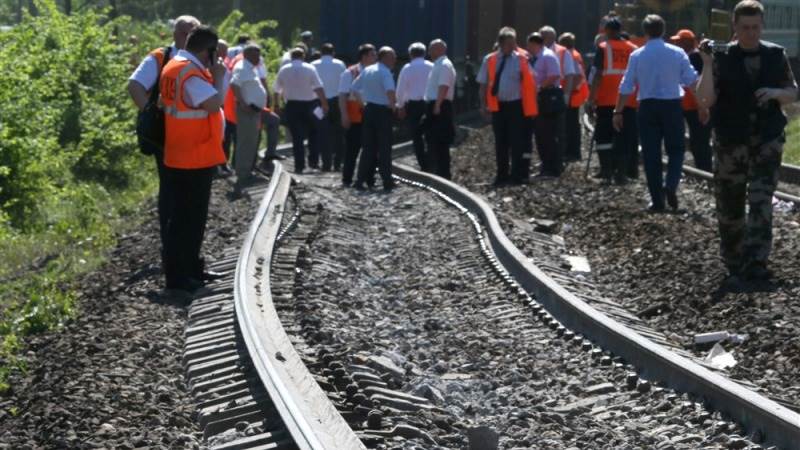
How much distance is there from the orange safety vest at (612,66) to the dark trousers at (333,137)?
5.31 m

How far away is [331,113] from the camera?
23641 millimetres

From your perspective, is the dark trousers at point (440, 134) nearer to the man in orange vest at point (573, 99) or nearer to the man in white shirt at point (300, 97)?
the man in orange vest at point (573, 99)

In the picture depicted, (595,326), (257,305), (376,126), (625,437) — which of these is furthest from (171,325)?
(376,126)

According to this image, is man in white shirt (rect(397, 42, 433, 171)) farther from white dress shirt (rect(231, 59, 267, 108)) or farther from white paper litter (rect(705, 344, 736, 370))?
white paper litter (rect(705, 344, 736, 370))

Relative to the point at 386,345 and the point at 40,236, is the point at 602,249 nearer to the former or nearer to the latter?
the point at 386,345

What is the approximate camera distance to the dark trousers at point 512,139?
19359 millimetres

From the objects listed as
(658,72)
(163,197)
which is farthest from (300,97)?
(163,197)

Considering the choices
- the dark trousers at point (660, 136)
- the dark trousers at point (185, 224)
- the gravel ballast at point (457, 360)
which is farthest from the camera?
the dark trousers at point (660, 136)

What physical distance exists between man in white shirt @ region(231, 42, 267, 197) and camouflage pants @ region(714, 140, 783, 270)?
9.24 m

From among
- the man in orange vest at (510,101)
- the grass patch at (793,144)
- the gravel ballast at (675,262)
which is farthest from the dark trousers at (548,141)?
the grass patch at (793,144)

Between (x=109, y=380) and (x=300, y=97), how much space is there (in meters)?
14.4

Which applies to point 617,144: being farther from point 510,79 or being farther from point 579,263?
point 579,263

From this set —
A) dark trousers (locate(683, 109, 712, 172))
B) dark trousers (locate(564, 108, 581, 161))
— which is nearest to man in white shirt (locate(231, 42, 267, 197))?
dark trousers (locate(564, 108, 581, 161))

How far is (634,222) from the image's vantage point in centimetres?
1451
